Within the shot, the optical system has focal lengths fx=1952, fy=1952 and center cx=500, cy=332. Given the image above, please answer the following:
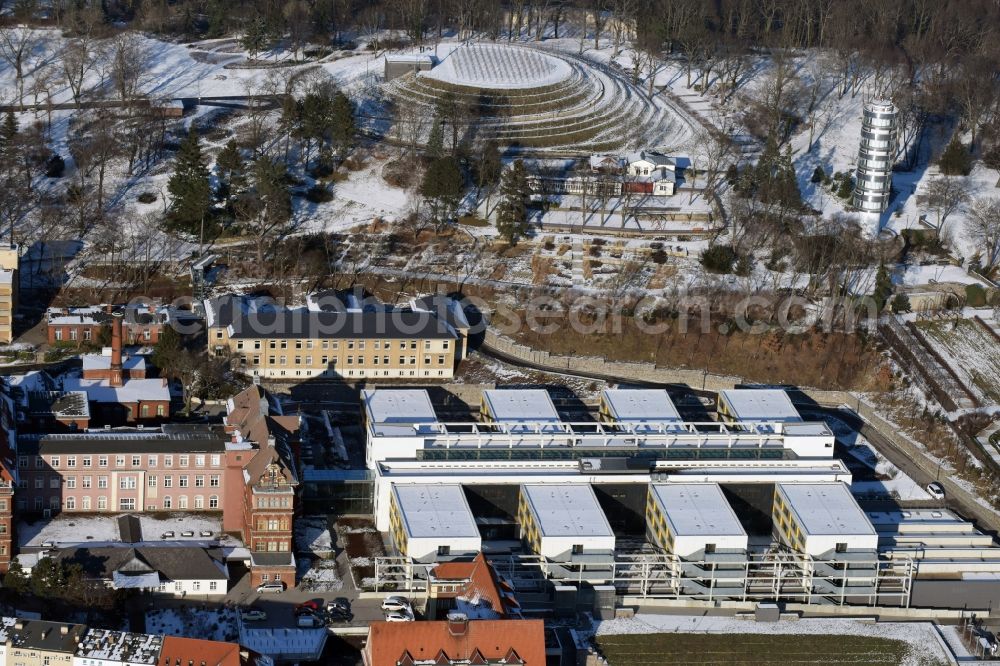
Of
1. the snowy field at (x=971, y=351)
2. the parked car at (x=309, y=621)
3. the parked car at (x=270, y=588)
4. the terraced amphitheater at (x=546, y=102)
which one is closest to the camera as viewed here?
the parked car at (x=309, y=621)

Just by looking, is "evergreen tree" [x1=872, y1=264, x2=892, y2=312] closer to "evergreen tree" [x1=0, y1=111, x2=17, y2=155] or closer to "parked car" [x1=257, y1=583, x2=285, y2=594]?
"parked car" [x1=257, y1=583, x2=285, y2=594]

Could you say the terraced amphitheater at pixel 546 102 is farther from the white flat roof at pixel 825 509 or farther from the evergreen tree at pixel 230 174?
the white flat roof at pixel 825 509

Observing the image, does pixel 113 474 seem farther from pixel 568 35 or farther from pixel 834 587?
pixel 568 35

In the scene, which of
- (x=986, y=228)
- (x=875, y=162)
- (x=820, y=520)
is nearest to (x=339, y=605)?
(x=820, y=520)

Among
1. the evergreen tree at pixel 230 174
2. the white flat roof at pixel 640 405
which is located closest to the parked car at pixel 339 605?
the white flat roof at pixel 640 405

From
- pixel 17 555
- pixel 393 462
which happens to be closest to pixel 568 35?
pixel 393 462

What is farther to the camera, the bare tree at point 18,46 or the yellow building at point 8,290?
the bare tree at point 18,46
